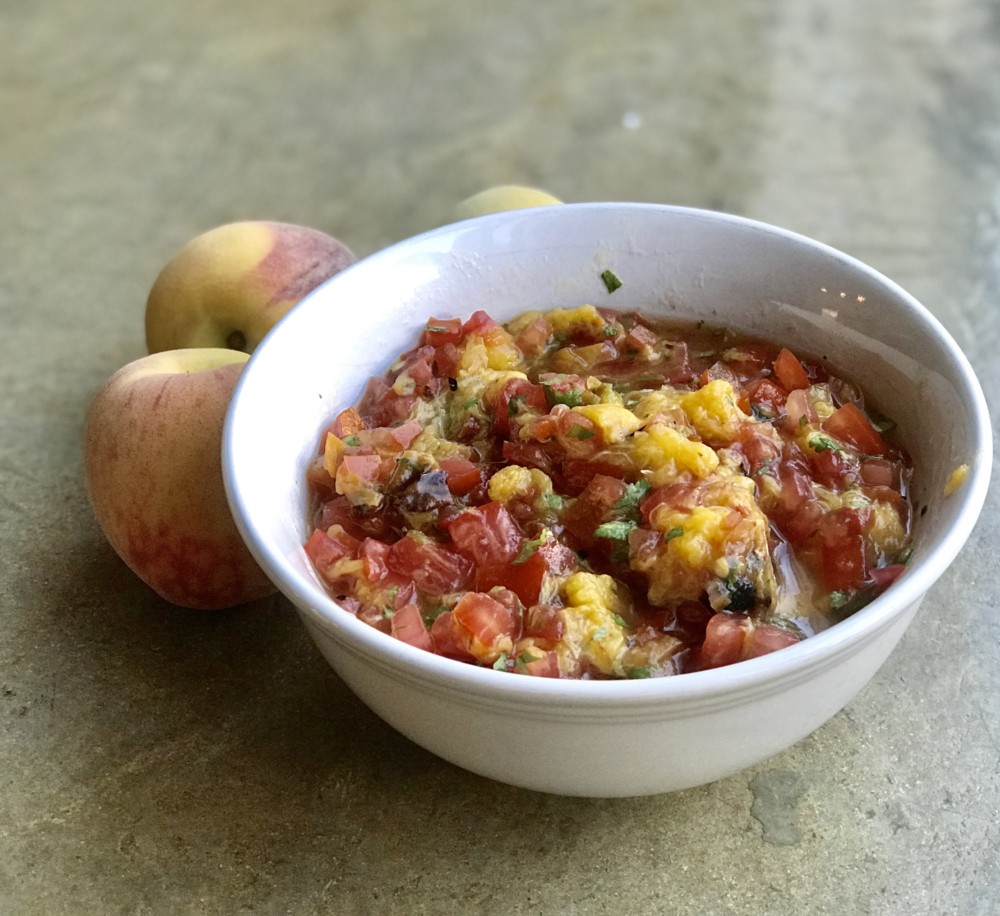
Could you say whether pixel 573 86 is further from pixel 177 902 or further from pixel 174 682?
pixel 177 902

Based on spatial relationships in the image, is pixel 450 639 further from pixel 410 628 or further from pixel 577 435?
pixel 577 435

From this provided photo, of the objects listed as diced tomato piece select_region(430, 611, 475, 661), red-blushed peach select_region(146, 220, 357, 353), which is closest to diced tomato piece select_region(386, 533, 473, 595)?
diced tomato piece select_region(430, 611, 475, 661)

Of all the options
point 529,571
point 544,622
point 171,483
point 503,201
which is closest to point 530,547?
point 529,571

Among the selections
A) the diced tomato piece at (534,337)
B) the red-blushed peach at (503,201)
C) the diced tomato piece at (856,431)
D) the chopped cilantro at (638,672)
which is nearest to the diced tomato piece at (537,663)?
the chopped cilantro at (638,672)

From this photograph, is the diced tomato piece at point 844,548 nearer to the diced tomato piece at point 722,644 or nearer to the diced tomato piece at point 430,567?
the diced tomato piece at point 722,644

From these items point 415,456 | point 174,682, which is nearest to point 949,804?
point 415,456

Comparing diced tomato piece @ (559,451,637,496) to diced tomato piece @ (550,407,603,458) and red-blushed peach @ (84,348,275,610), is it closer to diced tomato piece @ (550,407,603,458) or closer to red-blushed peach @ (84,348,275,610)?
diced tomato piece @ (550,407,603,458)
